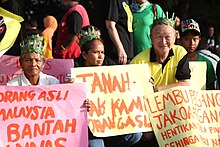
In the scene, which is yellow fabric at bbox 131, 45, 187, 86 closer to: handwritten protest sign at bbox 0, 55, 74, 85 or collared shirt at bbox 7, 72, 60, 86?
handwritten protest sign at bbox 0, 55, 74, 85

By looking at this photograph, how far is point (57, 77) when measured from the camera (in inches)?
271

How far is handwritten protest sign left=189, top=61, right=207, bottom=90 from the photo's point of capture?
23.0ft

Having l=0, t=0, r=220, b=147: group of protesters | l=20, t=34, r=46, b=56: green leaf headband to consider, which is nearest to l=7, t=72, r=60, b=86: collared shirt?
l=0, t=0, r=220, b=147: group of protesters

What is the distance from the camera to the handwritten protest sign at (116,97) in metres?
6.17

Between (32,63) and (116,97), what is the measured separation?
0.82 meters

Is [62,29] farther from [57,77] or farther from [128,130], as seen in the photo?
[128,130]

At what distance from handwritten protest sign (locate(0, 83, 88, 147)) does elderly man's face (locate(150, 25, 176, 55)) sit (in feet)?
3.32

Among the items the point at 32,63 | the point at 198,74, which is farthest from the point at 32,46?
the point at 198,74

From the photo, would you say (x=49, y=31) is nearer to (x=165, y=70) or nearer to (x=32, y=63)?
(x=165, y=70)

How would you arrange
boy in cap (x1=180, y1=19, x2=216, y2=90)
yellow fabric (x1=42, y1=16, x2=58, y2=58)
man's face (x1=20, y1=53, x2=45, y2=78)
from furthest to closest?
yellow fabric (x1=42, y1=16, x2=58, y2=58)
boy in cap (x1=180, y1=19, x2=216, y2=90)
man's face (x1=20, y1=53, x2=45, y2=78)

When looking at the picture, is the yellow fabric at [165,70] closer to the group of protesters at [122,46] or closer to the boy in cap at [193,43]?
the group of protesters at [122,46]

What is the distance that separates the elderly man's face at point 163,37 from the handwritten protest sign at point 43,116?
101 cm

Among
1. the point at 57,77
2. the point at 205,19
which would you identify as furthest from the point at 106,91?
the point at 205,19

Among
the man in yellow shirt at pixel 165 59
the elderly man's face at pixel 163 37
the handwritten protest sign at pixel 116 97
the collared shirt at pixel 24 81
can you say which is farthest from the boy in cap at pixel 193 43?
the collared shirt at pixel 24 81
